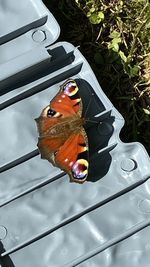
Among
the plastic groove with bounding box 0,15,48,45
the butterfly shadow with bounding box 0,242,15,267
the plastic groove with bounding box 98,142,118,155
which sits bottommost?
the butterfly shadow with bounding box 0,242,15,267

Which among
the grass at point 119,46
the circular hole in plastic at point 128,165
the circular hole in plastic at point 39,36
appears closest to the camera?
the circular hole in plastic at point 128,165

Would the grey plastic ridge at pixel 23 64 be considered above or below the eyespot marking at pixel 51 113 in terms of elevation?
above

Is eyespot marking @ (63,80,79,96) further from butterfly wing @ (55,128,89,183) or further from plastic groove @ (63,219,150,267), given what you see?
plastic groove @ (63,219,150,267)

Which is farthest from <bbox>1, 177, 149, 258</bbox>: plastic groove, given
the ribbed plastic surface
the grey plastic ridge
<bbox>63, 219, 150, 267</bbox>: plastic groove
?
the grey plastic ridge

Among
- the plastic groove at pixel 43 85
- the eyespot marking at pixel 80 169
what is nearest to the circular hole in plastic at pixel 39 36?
the plastic groove at pixel 43 85

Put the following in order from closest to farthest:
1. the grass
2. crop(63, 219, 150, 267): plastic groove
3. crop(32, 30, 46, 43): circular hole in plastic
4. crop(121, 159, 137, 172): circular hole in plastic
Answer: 1. crop(63, 219, 150, 267): plastic groove
2. crop(121, 159, 137, 172): circular hole in plastic
3. crop(32, 30, 46, 43): circular hole in plastic
4. the grass

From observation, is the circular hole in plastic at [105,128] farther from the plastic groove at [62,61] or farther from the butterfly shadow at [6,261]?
the butterfly shadow at [6,261]

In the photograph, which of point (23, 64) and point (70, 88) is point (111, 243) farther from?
point (23, 64)
